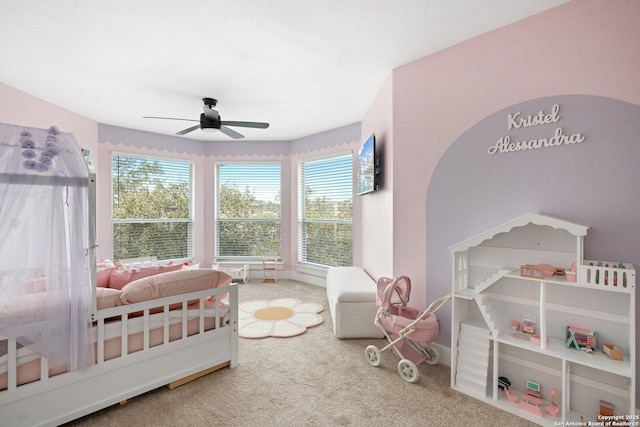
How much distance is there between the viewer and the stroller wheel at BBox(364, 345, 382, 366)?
2335 mm

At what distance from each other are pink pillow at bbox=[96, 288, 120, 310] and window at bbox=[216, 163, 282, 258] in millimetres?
3451

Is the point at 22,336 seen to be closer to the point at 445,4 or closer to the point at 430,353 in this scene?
the point at 430,353

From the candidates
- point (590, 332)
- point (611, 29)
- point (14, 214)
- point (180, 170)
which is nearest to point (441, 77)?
point (611, 29)

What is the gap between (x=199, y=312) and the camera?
2182 mm

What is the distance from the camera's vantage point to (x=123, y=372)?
187 centimetres

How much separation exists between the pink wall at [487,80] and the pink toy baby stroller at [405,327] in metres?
0.23

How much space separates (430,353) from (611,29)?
8.15 ft

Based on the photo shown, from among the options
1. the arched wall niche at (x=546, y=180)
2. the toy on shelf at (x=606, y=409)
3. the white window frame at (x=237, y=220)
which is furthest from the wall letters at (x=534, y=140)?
the white window frame at (x=237, y=220)

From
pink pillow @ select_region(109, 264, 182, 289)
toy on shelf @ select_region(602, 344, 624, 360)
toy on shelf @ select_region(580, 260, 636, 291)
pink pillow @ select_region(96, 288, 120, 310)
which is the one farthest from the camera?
pink pillow @ select_region(109, 264, 182, 289)

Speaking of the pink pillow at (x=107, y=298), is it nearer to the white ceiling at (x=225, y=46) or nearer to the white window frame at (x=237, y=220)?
the white ceiling at (x=225, y=46)

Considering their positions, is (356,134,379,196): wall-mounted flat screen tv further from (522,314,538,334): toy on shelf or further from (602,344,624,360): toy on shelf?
(602,344,624,360): toy on shelf

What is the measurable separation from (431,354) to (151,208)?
14.8 feet

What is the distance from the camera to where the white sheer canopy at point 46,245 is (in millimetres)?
1532

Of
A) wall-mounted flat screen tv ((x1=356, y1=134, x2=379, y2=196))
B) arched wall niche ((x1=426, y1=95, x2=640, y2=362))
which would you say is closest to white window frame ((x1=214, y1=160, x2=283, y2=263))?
wall-mounted flat screen tv ((x1=356, y1=134, x2=379, y2=196))
